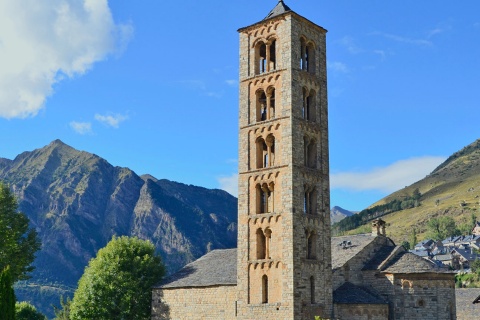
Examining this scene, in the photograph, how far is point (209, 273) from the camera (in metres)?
47.6

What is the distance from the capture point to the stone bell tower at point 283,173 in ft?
133

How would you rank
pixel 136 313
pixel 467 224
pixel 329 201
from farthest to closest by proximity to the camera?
pixel 467 224 → pixel 136 313 → pixel 329 201

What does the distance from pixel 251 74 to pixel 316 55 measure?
4.72 m

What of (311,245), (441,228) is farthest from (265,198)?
(441,228)

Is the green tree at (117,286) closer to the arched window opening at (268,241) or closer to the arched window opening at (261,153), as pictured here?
the arched window opening at (268,241)

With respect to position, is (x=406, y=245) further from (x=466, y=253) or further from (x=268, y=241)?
(x=268, y=241)

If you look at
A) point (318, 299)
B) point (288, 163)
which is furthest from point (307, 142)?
point (318, 299)

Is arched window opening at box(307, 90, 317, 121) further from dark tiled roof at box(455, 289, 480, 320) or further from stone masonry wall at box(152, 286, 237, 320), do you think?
dark tiled roof at box(455, 289, 480, 320)

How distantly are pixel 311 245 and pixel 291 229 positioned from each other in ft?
8.87

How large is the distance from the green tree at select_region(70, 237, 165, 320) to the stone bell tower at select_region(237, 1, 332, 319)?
11484 mm

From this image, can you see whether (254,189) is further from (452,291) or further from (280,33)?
(452,291)

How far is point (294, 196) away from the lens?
40.8 metres

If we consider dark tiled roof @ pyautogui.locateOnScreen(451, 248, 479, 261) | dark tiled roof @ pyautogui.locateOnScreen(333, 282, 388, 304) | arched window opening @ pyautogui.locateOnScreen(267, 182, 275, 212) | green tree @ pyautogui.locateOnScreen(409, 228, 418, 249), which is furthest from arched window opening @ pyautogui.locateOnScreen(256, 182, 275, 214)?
green tree @ pyautogui.locateOnScreen(409, 228, 418, 249)

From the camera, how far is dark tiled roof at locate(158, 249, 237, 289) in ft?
149
